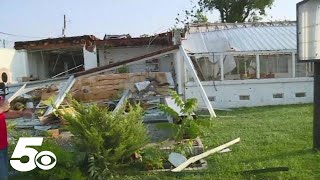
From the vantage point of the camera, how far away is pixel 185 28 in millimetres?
19719

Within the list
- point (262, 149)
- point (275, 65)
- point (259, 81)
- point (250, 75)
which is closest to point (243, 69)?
point (250, 75)

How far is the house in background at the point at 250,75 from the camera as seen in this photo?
15961 mm

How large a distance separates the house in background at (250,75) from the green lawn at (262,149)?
13.4 feet

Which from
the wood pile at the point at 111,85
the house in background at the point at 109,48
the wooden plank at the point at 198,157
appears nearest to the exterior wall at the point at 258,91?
the wood pile at the point at 111,85

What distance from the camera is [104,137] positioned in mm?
6375

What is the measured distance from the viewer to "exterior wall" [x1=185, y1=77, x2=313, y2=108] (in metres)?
15.9

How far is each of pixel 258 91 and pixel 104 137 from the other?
10.9m

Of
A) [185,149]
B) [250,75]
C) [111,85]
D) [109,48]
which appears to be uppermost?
[109,48]

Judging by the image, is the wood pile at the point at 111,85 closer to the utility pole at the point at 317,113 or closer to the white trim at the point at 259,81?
the white trim at the point at 259,81

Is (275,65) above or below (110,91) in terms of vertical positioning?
above

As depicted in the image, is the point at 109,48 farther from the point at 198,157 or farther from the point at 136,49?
the point at 198,157

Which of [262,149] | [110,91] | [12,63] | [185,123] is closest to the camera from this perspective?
[262,149]

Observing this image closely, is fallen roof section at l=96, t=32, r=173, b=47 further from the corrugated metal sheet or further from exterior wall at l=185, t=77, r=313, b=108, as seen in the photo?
exterior wall at l=185, t=77, r=313, b=108

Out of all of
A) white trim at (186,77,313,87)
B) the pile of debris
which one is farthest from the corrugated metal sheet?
the pile of debris
